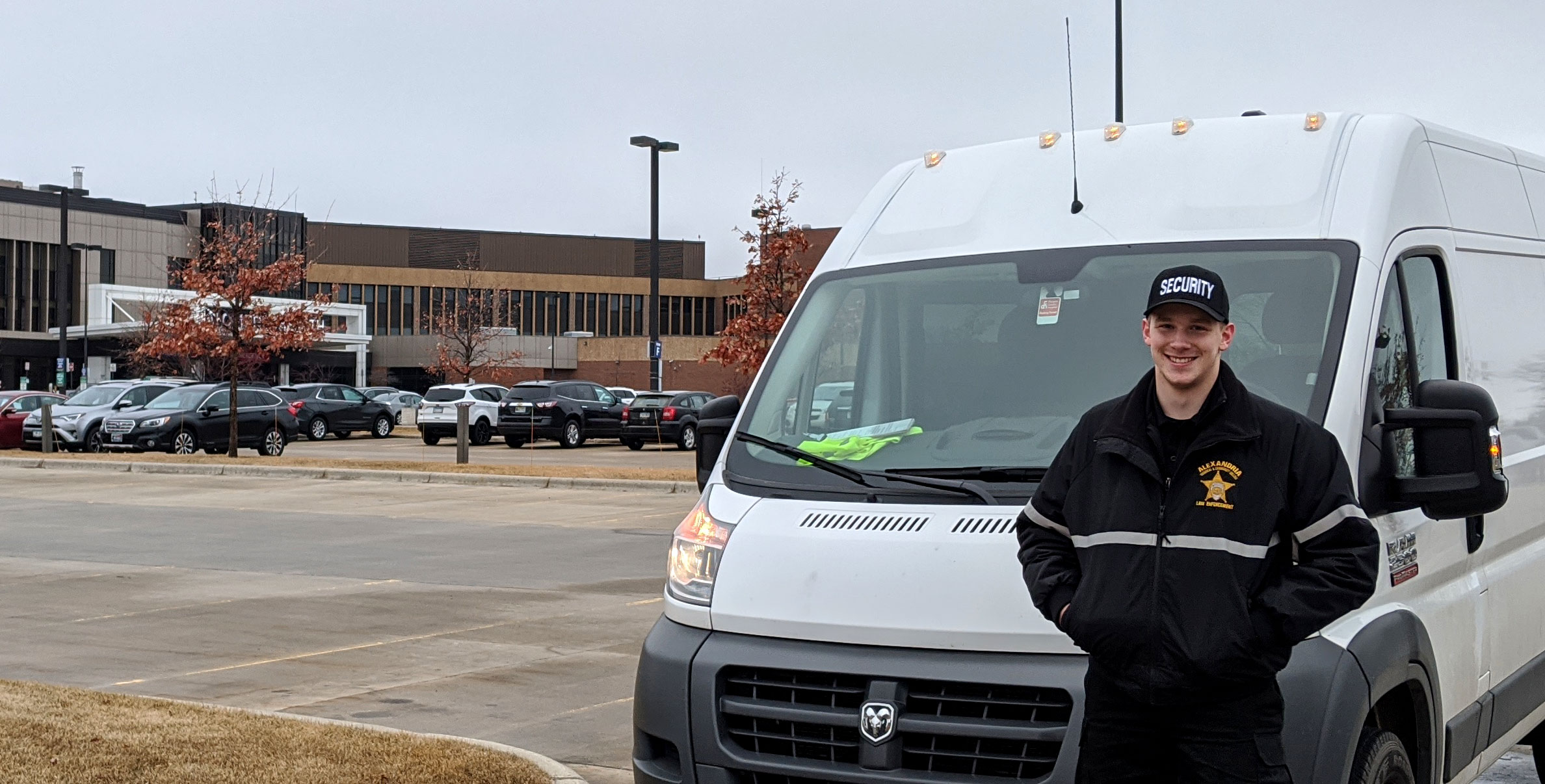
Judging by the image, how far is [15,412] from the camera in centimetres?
3606

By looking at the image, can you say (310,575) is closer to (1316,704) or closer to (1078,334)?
(1078,334)

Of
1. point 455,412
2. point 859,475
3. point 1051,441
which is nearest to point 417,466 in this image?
point 455,412

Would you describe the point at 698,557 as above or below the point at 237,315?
below

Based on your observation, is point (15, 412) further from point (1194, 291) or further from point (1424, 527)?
point (1194, 291)

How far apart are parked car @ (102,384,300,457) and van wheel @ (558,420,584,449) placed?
Answer: 6593 mm

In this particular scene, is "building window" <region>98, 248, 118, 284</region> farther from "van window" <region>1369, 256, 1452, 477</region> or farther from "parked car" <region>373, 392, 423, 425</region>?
"van window" <region>1369, 256, 1452, 477</region>

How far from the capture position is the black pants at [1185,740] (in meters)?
3.34

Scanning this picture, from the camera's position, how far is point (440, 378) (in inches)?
3319

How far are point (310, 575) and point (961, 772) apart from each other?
10.9 m

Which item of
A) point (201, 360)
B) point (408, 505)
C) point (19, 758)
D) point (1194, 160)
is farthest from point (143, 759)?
point (201, 360)

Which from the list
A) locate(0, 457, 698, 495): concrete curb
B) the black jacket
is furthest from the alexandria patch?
locate(0, 457, 698, 495): concrete curb

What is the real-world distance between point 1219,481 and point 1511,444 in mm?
2585

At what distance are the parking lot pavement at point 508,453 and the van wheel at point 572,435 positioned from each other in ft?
0.73

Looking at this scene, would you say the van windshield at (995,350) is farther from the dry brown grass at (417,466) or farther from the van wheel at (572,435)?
the van wheel at (572,435)
